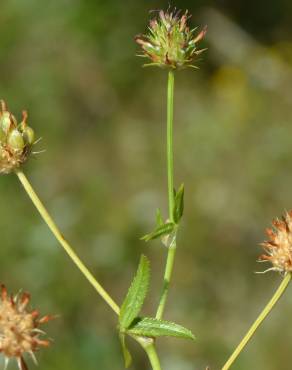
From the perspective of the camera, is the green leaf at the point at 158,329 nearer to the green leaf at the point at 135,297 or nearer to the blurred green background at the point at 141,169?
the green leaf at the point at 135,297

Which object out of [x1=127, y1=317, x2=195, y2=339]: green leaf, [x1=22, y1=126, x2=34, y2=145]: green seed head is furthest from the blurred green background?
[x1=127, y1=317, x2=195, y2=339]: green leaf

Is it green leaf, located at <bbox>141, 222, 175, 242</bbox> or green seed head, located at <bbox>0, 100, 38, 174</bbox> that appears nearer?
green leaf, located at <bbox>141, 222, 175, 242</bbox>

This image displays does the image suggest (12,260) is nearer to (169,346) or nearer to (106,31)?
(169,346)

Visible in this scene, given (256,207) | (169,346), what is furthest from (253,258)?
(169,346)

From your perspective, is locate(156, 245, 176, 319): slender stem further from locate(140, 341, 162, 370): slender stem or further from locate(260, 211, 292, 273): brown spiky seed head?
locate(260, 211, 292, 273): brown spiky seed head

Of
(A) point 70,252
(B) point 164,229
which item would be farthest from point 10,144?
(B) point 164,229

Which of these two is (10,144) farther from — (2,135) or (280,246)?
(280,246)
